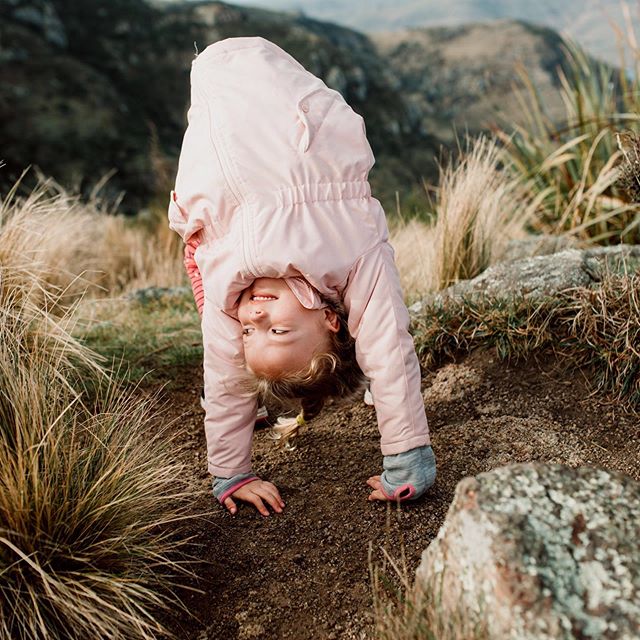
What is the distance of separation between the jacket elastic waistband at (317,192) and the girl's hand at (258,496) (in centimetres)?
94

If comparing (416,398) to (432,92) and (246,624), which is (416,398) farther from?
(432,92)

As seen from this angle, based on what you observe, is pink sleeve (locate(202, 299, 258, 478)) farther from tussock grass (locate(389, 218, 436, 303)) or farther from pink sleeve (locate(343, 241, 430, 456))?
tussock grass (locate(389, 218, 436, 303))

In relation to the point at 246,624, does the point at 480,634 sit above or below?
above

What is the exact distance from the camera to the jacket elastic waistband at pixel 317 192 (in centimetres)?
212

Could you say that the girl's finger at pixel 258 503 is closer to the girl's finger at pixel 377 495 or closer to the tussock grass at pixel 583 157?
the girl's finger at pixel 377 495

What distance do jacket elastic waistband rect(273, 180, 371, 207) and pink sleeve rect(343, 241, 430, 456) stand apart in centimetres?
23

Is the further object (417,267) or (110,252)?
(110,252)

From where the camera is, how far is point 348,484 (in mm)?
2375

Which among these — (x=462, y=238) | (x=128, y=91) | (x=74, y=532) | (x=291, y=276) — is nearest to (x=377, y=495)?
(x=291, y=276)

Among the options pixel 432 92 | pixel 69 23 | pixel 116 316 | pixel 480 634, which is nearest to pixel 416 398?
pixel 480 634

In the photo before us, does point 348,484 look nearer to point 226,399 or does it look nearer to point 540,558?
point 226,399

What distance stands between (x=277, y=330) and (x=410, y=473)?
60cm

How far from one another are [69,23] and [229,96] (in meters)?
46.2

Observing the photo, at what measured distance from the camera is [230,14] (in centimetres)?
5309
